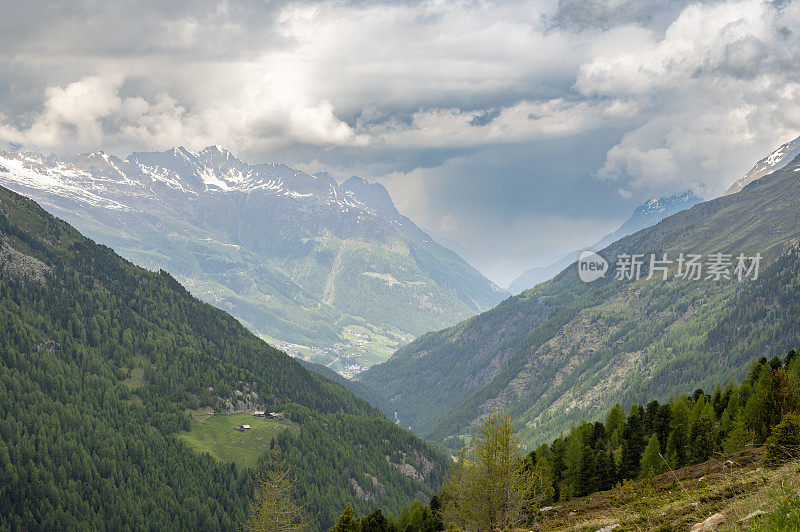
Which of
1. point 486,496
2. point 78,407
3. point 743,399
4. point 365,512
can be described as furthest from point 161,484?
point 743,399

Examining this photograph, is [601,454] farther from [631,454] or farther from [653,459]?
[653,459]

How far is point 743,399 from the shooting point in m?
96.8

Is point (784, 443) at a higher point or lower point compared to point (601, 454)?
higher

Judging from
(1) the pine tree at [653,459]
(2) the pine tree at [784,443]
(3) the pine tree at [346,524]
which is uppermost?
(2) the pine tree at [784,443]

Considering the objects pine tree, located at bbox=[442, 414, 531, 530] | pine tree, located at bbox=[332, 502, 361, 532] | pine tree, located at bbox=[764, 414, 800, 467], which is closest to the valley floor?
pine tree, located at bbox=[764, 414, 800, 467]

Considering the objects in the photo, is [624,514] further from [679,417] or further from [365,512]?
[365,512]

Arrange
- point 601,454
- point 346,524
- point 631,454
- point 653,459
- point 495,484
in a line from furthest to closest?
point 631,454
point 601,454
point 653,459
point 346,524
point 495,484

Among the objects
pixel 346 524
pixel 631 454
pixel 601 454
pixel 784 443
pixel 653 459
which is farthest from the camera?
pixel 631 454

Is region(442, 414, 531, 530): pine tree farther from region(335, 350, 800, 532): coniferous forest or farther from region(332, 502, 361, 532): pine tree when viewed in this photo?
region(332, 502, 361, 532): pine tree

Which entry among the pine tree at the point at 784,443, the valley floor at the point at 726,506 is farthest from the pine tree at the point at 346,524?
the pine tree at the point at 784,443

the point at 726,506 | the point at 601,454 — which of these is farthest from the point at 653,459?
the point at 726,506

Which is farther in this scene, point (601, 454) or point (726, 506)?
point (601, 454)

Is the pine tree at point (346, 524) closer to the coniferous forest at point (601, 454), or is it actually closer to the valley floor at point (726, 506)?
the coniferous forest at point (601, 454)

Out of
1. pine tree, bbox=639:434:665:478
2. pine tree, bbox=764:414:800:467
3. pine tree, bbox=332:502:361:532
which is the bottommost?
pine tree, bbox=332:502:361:532
